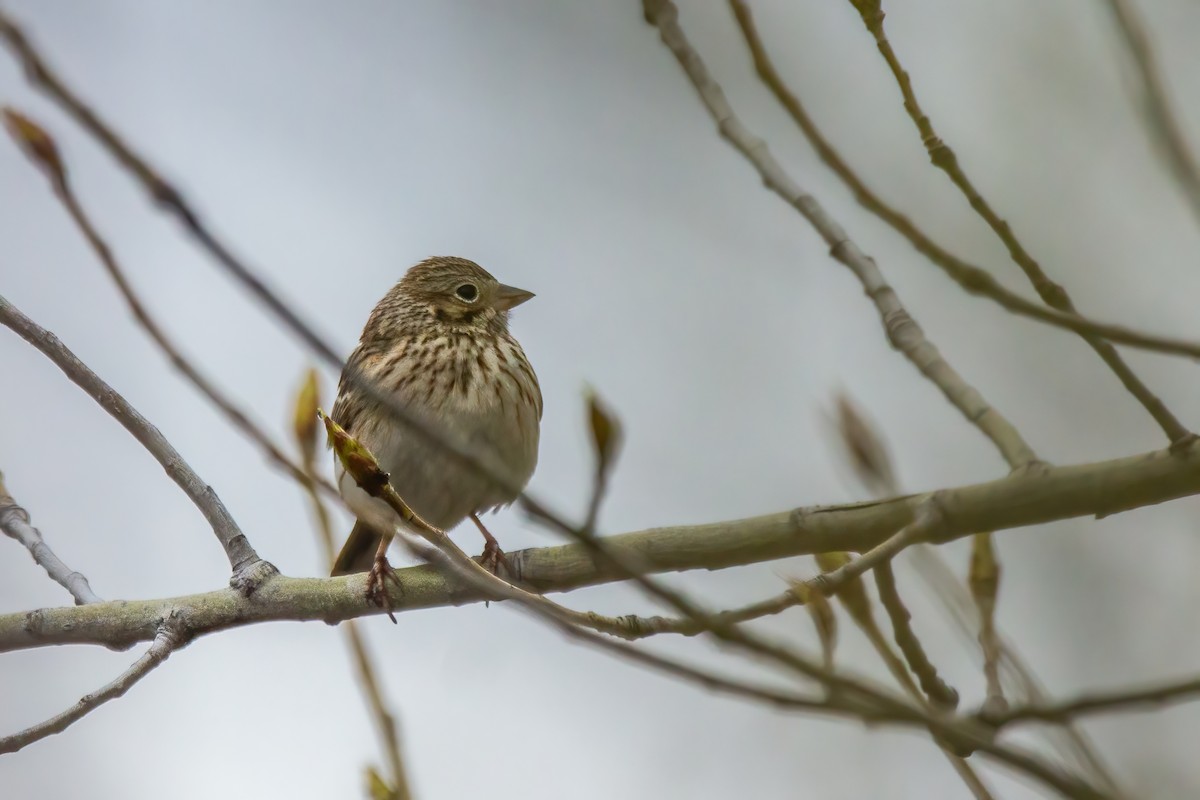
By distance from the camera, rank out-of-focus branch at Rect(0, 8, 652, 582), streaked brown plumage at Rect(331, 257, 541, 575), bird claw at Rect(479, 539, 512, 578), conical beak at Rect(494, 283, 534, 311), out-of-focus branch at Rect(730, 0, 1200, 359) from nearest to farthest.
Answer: out-of-focus branch at Rect(0, 8, 652, 582) < out-of-focus branch at Rect(730, 0, 1200, 359) < bird claw at Rect(479, 539, 512, 578) < streaked brown plumage at Rect(331, 257, 541, 575) < conical beak at Rect(494, 283, 534, 311)

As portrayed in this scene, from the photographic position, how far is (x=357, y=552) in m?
5.57

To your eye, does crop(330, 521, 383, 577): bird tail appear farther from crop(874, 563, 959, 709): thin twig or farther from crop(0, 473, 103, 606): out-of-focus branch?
crop(874, 563, 959, 709): thin twig

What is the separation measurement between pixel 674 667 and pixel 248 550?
2.77 metres

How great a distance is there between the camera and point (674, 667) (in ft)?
5.41

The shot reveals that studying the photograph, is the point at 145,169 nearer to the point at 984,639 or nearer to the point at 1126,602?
the point at 984,639

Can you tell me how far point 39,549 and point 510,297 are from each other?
3137mm

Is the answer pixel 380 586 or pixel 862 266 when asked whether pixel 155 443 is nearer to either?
pixel 380 586

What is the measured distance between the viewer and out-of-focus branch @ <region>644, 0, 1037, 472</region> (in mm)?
2488

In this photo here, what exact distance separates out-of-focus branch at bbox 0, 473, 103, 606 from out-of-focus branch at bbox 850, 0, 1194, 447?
298 centimetres

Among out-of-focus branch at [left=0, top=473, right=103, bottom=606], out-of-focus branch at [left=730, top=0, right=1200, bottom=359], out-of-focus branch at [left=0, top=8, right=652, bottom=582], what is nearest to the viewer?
out-of-focus branch at [left=0, top=8, right=652, bottom=582]

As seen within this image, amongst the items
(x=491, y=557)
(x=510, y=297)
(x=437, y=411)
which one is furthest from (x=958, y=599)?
(x=510, y=297)

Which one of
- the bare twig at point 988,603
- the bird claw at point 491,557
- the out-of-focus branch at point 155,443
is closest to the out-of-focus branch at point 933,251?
the bare twig at point 988,603

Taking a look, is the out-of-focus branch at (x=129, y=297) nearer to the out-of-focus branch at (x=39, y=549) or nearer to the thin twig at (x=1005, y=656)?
the thin twig at (x=1005, y=656)

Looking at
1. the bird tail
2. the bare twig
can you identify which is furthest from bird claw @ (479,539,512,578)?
the bare twig
